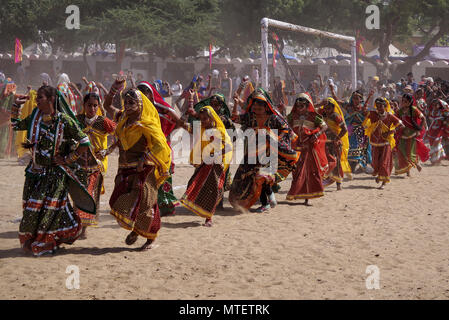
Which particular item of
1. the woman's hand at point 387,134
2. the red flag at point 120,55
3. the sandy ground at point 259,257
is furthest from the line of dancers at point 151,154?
the red flag at point 120,55

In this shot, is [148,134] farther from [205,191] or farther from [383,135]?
[383,135]

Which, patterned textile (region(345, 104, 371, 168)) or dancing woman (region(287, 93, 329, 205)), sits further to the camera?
patterned textile (region(345, 104, 371, 168))

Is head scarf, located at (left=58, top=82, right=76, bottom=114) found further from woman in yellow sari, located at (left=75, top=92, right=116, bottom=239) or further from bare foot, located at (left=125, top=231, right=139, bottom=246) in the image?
bare foot, located at (left=125, top=231, right=139, bottom=246)

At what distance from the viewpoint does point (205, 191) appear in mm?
8656

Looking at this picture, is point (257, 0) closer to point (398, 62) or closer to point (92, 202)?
point (398, 62)

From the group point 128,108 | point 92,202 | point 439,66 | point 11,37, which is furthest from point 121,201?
point 11,37

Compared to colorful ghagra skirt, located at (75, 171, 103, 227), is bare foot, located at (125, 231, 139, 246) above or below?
below

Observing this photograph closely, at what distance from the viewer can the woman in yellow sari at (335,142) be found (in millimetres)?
11320

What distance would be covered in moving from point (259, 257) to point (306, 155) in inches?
145

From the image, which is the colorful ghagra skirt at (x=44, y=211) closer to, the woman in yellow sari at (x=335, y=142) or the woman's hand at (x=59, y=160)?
the woman's hand at (x=59, y=160)

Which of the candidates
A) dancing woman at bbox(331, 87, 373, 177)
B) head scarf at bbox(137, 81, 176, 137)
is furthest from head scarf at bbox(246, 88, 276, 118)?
dancing woman at bbox(331, 87, 373, 177)

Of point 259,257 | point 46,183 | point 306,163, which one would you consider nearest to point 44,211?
point 46,183

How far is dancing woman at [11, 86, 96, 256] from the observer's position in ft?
21.8

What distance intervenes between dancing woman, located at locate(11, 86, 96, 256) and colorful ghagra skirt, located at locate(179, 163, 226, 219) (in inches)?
85.2
